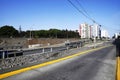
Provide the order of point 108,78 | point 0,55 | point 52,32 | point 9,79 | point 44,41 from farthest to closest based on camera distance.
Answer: point 52,32
point 44,41
point 0,55
point 108,78
point 9,79

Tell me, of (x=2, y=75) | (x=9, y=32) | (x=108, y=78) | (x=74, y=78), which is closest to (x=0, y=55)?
(x=2, y=75)

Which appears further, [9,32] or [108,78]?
[9,32]

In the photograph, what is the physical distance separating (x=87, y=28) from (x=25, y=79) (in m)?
151

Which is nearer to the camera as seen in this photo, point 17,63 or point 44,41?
point 17,63

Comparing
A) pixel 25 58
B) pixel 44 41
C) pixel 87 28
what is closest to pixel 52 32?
pixel 87 28

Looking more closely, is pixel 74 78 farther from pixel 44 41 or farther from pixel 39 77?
pixel 44 41

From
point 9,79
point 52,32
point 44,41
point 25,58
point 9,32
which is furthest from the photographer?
point 52,32

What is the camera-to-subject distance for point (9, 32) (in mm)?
118938

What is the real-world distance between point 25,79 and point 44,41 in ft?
255

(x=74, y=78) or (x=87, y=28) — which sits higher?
(x=87, y=28)

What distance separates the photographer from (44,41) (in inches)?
3349

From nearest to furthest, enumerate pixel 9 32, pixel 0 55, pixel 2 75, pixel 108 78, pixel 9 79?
pixel 9 79
pixel 2 75
pixel 108 78
pixel 0 55
pixel 9 32

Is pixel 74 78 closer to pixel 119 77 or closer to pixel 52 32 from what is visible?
pixel 119 77

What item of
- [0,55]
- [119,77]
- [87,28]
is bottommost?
[119,77]
